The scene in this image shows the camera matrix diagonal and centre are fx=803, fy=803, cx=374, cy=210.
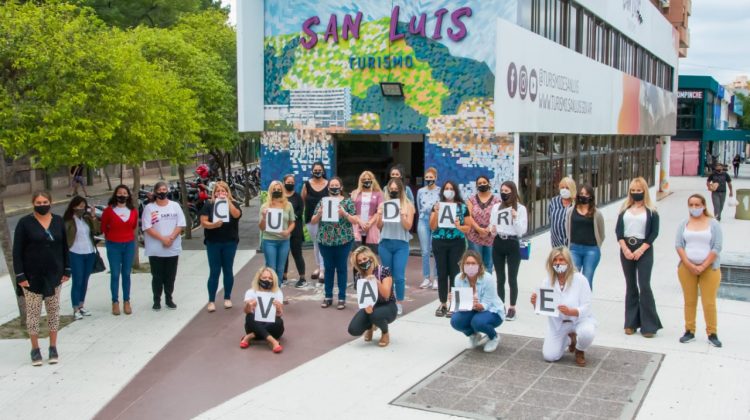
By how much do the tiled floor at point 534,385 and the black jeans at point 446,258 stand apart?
164cm

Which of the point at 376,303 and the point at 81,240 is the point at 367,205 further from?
the point at 81,240

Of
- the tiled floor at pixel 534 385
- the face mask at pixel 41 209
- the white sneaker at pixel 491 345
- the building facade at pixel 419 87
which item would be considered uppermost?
the building facade at pixel 419 87

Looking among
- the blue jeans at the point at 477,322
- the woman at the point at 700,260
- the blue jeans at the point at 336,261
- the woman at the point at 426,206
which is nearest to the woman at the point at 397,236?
the blue jeans at the point at 336,261

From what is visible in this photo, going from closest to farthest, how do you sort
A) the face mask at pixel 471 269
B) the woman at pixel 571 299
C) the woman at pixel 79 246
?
1. the woman at pixel 571 299
2. the face mask at pixel 471 269
3. the woman at pixel 79 246

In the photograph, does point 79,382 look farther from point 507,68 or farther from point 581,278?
point 507,68

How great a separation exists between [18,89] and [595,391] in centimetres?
792

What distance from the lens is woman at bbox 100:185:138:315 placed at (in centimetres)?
1070

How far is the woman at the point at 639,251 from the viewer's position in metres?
9.13

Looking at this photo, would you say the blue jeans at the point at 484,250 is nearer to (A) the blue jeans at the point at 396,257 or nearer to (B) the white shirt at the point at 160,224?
(A) the blue jeans at the point at 396,257

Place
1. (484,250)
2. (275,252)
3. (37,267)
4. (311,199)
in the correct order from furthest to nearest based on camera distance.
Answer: (311,199), (275,252), (484,250), (37,267)

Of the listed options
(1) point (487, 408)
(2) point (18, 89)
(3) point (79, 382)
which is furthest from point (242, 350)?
(2) point (18, 89)

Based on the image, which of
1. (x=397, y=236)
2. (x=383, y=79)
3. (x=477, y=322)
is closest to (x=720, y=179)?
(x=383, y=79)

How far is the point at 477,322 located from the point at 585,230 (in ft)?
6.60

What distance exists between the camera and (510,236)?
9.90m
